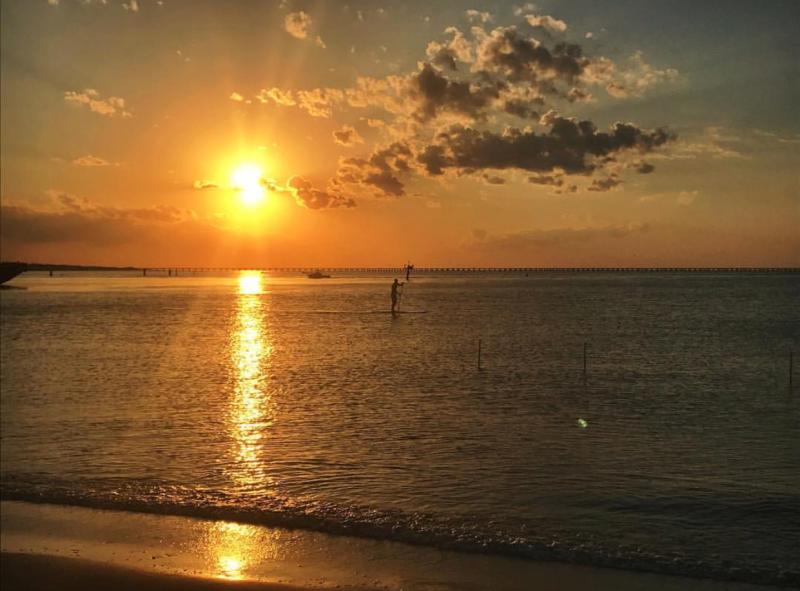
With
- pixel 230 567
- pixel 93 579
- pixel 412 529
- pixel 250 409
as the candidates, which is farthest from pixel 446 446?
pixel 93 579

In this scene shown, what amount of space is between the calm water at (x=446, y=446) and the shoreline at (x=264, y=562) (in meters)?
0.49

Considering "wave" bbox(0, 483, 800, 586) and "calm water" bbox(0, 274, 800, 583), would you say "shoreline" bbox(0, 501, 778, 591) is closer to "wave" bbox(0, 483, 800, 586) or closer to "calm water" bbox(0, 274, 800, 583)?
"wave" bbox(0, 483, 800, 586)

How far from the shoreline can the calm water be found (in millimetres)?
487

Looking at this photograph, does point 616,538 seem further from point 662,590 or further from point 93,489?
point 93,489

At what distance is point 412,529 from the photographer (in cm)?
1133

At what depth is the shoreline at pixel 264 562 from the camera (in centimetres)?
914

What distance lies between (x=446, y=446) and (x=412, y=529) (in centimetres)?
619

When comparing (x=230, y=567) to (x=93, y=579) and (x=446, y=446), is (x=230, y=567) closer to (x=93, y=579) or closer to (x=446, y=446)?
(x=93, y=579)

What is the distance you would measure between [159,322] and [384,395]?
145ft

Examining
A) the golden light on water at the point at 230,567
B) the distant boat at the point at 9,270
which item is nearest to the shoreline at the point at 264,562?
the golden light on water at the point at 230,567

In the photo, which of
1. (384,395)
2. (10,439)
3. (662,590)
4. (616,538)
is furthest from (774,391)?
(10,439)

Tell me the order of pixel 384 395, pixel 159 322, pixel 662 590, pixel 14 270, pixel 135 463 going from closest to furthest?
pixel 14 270 → pixel 662 590 → pixel 135 463 → pixel 384 395 → pixel 159 322

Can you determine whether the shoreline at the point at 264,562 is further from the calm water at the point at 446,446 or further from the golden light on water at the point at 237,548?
the calm water at the point at 446,446

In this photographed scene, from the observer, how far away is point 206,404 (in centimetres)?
2328
